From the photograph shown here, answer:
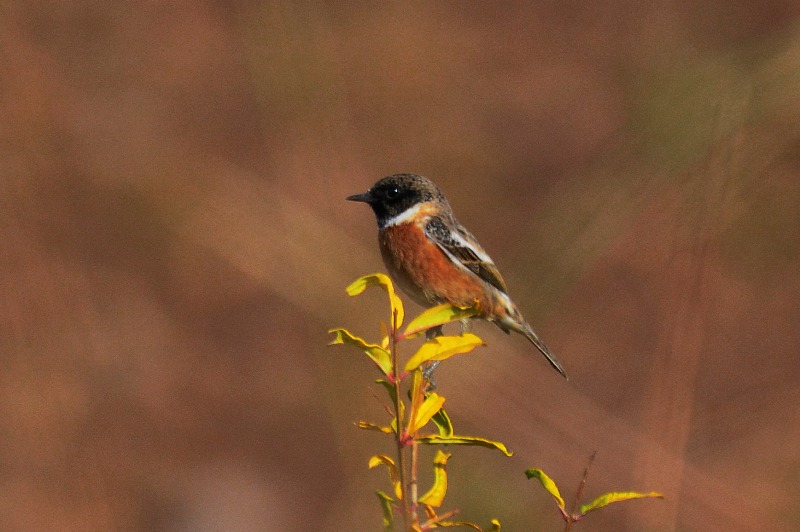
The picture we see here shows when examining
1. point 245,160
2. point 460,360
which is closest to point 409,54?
point 245,160

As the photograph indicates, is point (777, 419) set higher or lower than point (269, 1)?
higher

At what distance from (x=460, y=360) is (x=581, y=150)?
185 inches

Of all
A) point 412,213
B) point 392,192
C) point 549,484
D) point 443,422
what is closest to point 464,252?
point 412,213

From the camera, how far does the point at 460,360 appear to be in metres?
6.82

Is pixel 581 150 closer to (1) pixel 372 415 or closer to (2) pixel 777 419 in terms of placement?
(2) pixel 777 419

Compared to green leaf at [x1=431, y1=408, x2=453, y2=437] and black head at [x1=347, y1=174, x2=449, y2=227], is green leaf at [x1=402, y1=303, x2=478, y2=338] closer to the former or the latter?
green leaf at [x1=431, y1=408, x2=453, y2=437]

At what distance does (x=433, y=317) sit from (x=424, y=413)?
20cm

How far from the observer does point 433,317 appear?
7.05 ft

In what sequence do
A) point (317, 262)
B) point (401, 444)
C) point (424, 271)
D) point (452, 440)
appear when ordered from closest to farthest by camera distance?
point (401, 444) → point (452, 440) → point (424, 271) → point (317, 262)

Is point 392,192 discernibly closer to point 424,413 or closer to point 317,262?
point 317,262

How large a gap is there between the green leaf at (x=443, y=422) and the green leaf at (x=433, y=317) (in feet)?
0.61

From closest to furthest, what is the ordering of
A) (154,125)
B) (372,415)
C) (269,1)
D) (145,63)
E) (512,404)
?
(269,1) < (372,415) < (512,404) < (154,125) < (145,63)

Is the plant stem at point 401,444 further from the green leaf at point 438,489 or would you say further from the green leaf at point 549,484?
the green leaf at point 549,484

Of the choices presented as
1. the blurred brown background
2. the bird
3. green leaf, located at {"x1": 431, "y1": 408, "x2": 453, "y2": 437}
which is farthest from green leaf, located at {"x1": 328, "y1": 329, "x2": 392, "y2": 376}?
the blurred brown background
